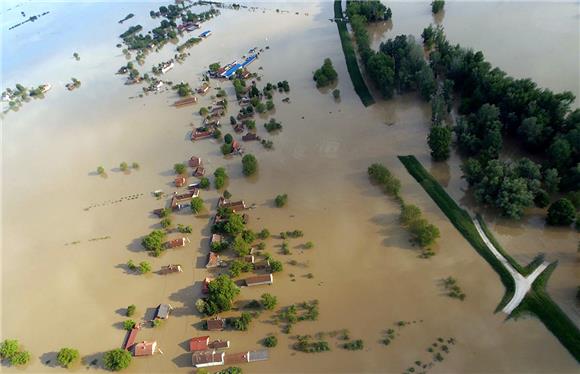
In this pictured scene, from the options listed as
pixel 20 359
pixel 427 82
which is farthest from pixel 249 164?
pixel 20 359

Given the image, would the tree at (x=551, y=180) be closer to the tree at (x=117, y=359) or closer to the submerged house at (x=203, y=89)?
the tree at (x=117, y=359)

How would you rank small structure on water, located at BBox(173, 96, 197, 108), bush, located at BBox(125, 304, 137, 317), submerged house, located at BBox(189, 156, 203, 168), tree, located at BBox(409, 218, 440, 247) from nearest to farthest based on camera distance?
tree, located at BBox(409, 218, 440, 247), bush, located at BBox(125, 304, 137, 317), submerged house, located at BBox(189, 156, 203, 168), small structure on water, located at BBox(173, 96, 197, 108)

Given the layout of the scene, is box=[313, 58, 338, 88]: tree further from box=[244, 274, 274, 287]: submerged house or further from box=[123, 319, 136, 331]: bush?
box=[123, 319, 136, 331]: bush

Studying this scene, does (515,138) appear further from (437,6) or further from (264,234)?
(437,6)

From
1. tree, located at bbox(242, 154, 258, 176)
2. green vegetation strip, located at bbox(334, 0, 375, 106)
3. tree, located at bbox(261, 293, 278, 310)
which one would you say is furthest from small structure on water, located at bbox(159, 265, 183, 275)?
green vegetation strip, located at bbox(334, 0, 375, 106)

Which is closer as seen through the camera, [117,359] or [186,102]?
[117,359]

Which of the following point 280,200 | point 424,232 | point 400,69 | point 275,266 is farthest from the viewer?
point 400,69

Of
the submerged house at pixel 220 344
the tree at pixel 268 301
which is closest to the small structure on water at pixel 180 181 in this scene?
the tree at pixel 268 301
